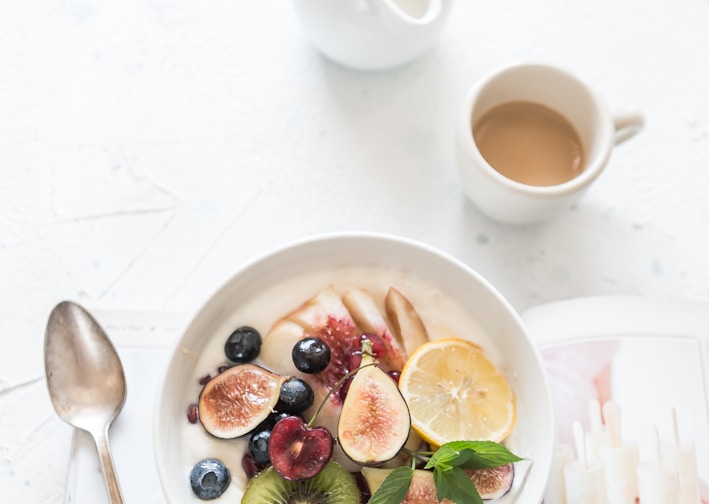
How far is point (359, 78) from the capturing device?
1281 mm

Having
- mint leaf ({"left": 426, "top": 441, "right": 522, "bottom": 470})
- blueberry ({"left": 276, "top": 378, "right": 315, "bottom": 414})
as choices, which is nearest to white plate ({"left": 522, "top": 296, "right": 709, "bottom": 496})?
mint leaf ({"left": 426, "top": 441, "right": 522, "bottom": 470})

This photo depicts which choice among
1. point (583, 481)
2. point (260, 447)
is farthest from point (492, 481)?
point (260, 447)

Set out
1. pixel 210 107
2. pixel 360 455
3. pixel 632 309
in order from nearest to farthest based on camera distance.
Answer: pixel 360 455 → pixel 632 309 → pixel 210 107

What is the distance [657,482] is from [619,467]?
5 centimetres

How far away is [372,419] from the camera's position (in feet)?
2.95

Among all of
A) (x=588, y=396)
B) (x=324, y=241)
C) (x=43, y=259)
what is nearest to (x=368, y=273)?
(x=324, y=241)

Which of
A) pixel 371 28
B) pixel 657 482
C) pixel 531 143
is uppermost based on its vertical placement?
pixel 371 28

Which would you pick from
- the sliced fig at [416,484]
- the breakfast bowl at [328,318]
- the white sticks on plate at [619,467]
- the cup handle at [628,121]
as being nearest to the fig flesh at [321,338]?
the breakfast bowl at [328,318]

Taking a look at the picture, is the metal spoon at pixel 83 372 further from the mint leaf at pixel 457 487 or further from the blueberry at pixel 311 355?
the mint leaf at pixel 457 487

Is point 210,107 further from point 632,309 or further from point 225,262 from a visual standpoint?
point 632,309

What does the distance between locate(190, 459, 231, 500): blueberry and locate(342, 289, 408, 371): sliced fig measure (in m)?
0.24

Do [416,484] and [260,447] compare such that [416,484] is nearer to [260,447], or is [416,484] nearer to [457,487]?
[457,487]

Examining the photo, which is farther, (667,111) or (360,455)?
(667,111)

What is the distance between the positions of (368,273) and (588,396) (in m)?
0.37
